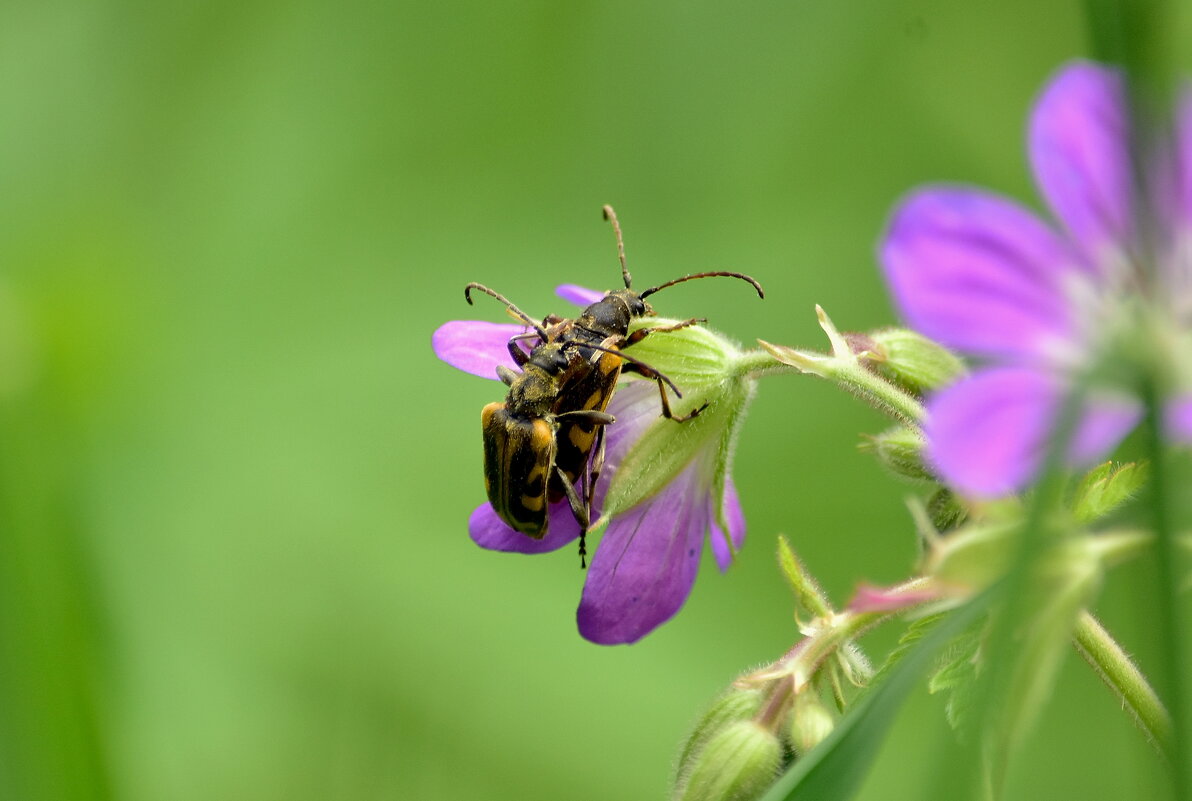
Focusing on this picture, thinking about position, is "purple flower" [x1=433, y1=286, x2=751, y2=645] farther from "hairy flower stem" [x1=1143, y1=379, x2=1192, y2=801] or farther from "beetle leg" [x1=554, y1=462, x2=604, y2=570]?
"hairy flower stem" [x1=1143, y1=379, x2=1192, y2=801]

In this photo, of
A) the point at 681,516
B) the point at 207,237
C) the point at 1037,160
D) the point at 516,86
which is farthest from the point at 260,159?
the point at 1037,160

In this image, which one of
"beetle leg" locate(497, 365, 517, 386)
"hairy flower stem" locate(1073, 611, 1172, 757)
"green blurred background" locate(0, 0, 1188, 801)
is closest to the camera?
"hairy flower stem" locate(1073, 611, 1172, 757)

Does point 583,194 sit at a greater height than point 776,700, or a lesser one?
greater

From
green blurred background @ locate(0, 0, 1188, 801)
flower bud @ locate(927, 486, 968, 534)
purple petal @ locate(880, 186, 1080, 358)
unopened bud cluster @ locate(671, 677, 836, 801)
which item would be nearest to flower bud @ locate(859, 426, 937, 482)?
flower bud @ locate(927, 486, 968, 534)

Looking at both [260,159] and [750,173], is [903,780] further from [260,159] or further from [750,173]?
[260,159]

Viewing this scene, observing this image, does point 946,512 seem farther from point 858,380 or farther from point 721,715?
point 721,715

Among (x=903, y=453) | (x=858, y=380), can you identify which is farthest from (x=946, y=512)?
(x=858, y=380)
